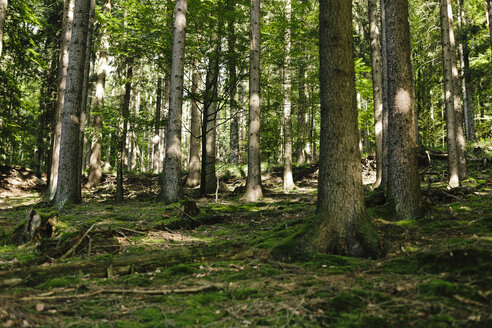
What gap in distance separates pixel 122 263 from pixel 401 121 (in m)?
5.20

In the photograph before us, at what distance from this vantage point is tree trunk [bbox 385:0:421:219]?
5660 millimetres

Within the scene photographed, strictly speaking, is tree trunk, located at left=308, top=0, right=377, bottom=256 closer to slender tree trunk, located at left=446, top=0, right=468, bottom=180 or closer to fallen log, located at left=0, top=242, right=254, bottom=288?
fallen log, located at left=0, top=242, right=254, bottom=288

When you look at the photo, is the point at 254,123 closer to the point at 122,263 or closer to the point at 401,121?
the point at 401,121

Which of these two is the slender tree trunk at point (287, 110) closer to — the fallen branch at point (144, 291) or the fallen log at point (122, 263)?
the fallen log at point (122, 263)

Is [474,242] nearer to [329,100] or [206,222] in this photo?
[329,100]

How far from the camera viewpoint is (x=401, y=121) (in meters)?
5.73

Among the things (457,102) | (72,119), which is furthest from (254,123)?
(457,102)

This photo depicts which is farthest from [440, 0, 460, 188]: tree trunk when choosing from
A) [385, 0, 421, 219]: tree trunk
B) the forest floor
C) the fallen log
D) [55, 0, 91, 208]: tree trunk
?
[55, 0, 91, 208]: tree trunk

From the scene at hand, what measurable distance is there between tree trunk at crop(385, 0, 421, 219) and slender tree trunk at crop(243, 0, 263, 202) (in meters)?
5.55

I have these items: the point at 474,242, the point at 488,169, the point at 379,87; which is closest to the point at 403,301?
the point at 474,242

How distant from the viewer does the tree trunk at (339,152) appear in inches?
165

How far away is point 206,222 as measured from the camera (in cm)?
720

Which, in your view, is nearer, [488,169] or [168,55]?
[168,55]

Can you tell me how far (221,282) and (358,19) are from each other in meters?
23.4
